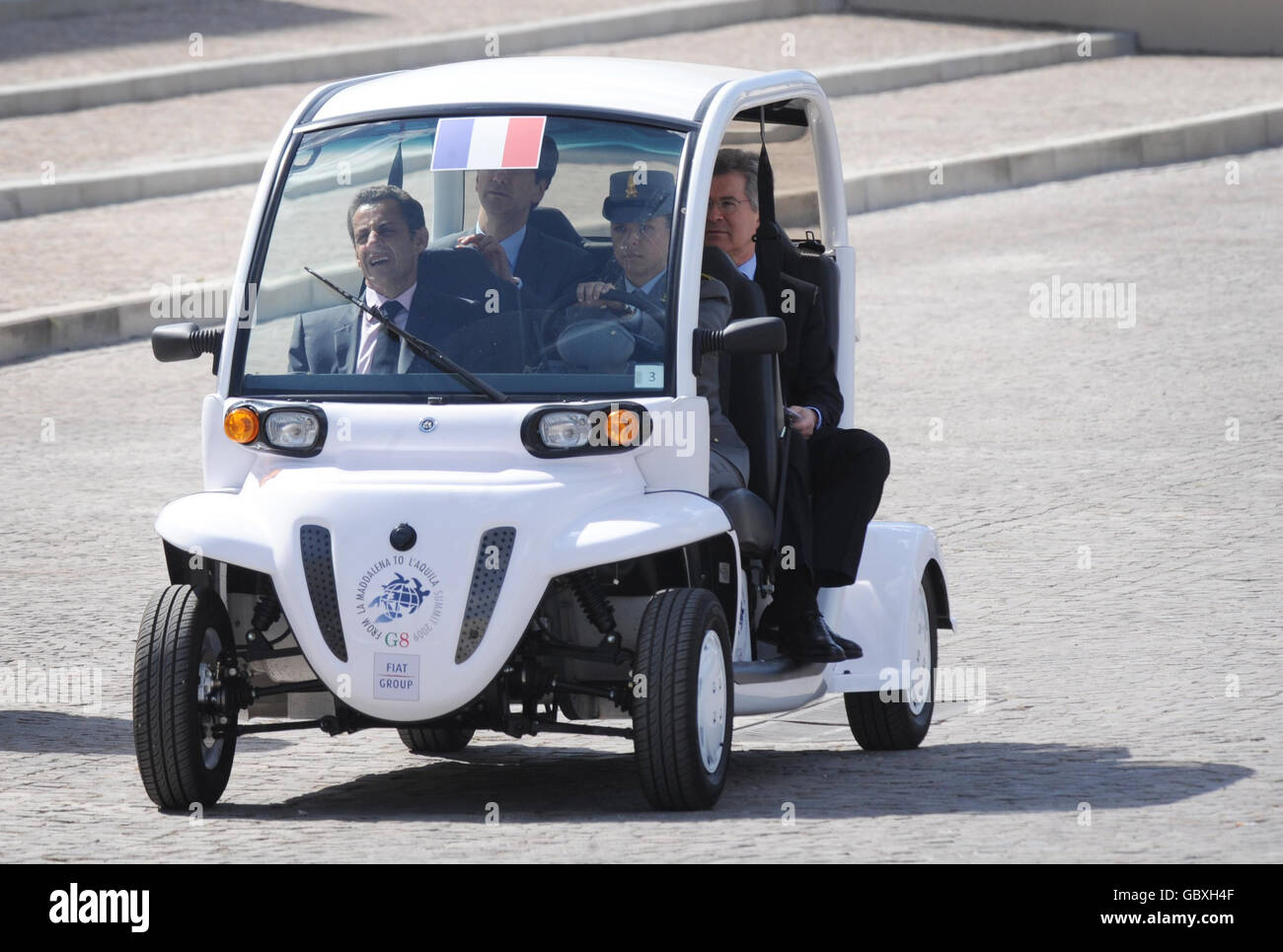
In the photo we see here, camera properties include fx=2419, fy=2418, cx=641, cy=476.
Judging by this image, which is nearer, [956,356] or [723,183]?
[723,183]

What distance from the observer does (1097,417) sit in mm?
12602

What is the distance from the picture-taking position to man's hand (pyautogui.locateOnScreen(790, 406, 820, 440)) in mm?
6582

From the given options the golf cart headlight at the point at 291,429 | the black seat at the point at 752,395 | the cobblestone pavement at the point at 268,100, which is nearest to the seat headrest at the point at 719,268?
the black seat at the point at 752,395

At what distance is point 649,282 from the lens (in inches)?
243

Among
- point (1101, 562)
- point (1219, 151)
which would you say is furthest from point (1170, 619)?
point (1219, 151)

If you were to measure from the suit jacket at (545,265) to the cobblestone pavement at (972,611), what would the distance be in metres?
1.31

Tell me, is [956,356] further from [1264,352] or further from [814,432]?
[814,432]

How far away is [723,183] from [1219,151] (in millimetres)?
14795

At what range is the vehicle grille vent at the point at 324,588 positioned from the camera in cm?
571

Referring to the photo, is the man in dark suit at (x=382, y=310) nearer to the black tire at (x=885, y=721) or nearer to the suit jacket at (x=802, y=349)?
the suit jacket at (x=802, y=349)

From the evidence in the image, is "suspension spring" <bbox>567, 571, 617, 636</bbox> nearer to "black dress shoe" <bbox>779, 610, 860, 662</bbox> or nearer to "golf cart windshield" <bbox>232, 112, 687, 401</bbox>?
"golf cart windshield" <bbox>232, 112, 687, 401</bbox>

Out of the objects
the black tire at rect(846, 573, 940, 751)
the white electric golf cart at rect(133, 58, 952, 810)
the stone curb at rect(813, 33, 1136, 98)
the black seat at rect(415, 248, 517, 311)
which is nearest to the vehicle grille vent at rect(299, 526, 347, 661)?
the white electric golf cart at rect(133, 58, 952, 810)

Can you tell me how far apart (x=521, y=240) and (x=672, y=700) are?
138cm

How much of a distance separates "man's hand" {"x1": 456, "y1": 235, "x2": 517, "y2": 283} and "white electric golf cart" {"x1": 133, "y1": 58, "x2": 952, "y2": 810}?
0.17ft
